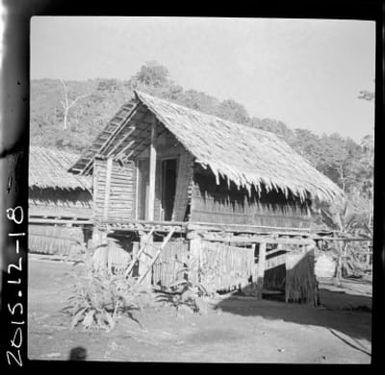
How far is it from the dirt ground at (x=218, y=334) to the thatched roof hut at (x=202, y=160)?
2890mm

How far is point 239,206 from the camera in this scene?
40.1ft

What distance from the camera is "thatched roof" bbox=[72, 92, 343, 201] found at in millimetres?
10633

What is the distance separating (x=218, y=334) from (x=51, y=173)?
12.9 meters

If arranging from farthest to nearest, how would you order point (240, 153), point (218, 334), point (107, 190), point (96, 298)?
point (107, 190) < point (240, 153) < point (218, 334) < point (96, 298)

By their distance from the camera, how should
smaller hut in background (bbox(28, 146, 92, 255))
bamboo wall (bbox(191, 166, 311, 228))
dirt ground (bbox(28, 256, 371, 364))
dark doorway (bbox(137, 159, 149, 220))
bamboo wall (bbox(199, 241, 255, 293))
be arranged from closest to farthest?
dirt ground (bbox(28, 256, 371, 364))
bamboo wall (bbox(199, 241, 255, 293))
bamboo wall (bbox(191, 166, 311, 228))
dark doorway (bbox(137, 159, 149, 220))
smaller hut in background (bbox(28, 146, 92, 255))

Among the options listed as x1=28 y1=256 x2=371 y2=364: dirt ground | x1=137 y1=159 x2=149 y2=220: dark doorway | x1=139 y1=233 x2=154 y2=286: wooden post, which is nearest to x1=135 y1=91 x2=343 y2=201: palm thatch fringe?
x1=137 y1=159 x2=149 y2=220: dark doorway

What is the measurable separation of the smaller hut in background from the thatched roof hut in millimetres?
4583

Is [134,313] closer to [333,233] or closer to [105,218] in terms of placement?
[105,218]

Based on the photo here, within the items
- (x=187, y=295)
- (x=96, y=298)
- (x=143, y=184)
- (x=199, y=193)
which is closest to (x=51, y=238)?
(x=143, y=184)

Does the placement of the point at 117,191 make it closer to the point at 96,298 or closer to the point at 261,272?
the point at 261,272

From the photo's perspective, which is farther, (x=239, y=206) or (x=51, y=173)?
(x=51, y=173)

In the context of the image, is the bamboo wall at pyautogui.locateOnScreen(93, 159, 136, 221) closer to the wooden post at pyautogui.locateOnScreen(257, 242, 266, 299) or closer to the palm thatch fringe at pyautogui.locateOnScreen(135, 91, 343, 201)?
the palm thatch fringe at pyautogui.locateOnScreen(135, 91, 343, 201)

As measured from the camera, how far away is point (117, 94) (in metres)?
28.7

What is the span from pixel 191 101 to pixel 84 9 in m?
22.1
